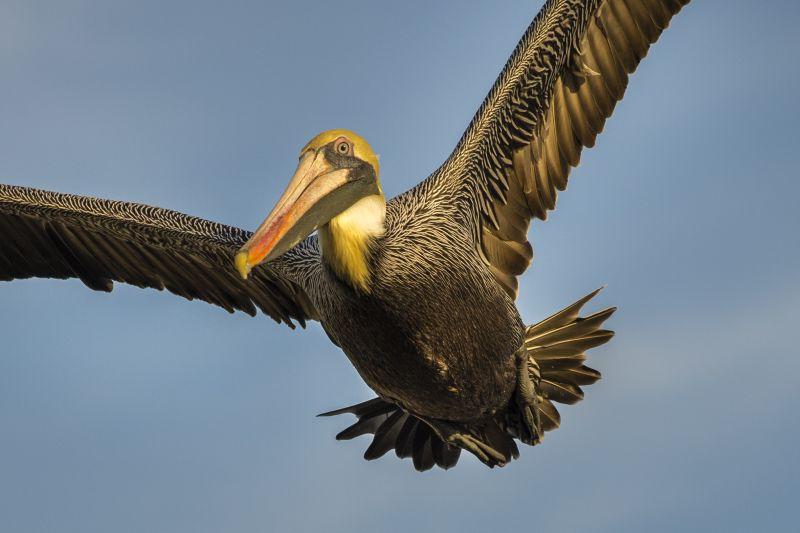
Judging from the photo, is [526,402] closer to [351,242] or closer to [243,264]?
[351,242]

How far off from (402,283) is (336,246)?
0.54 meters

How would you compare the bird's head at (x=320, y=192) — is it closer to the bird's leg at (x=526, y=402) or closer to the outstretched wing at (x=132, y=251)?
the bird's leg at (x=526, y=402)

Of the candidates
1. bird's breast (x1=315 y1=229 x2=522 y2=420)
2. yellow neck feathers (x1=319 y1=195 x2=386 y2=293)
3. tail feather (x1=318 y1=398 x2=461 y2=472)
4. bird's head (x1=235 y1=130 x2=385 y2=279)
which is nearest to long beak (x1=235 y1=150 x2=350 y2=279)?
bird's head (x1=235 y1=130 x2=385 y2=279)

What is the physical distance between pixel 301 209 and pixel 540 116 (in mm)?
2738

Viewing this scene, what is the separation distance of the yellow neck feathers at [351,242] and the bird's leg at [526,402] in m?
1.65

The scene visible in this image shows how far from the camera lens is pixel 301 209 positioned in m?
7.10

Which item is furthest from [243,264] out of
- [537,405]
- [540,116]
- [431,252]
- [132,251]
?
[132,251]

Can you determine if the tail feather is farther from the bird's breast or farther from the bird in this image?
the bird's breast

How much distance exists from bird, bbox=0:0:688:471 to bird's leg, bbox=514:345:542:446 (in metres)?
0.01

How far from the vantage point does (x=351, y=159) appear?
7.46 m

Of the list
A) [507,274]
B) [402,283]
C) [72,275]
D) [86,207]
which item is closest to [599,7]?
[507,274]

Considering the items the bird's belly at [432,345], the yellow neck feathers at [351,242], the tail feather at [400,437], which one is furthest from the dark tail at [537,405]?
the yellow neck feathers at [351,242]

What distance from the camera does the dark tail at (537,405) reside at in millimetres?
8945

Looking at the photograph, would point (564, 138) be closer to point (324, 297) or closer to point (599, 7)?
Result: point (599, 7)
